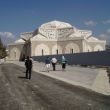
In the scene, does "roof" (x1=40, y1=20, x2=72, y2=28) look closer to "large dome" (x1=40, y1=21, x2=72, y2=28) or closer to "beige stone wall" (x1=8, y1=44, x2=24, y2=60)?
"large dome" (x1=40, y1=21, x2=72, y2=28)

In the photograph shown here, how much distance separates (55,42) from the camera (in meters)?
96.4

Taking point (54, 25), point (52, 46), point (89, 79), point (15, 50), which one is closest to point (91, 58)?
point (89, 79)

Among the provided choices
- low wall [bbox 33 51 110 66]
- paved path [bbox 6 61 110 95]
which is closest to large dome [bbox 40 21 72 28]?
low wall [bbox 33 51 110 66]

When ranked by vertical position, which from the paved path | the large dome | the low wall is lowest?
the paved path

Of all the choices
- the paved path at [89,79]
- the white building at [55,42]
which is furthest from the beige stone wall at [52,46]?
the paved path at [89,79]

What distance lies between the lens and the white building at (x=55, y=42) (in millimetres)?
90938

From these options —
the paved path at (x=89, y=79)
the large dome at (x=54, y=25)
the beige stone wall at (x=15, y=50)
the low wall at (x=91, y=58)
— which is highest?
the large dome at (x=54, y=25)

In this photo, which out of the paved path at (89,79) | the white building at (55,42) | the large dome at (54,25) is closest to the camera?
the paved path at (89,79)

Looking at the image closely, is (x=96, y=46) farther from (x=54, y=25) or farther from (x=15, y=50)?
(x=15, y=50)

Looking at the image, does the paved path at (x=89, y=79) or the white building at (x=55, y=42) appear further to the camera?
the white building at (x=55, y=42)

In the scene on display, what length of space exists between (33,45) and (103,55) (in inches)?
2062

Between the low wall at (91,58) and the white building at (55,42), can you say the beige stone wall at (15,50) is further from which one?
the low wall at (91,58)

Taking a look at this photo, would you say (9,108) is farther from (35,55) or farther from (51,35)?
(51,35)

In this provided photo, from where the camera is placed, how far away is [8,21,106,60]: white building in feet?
298
